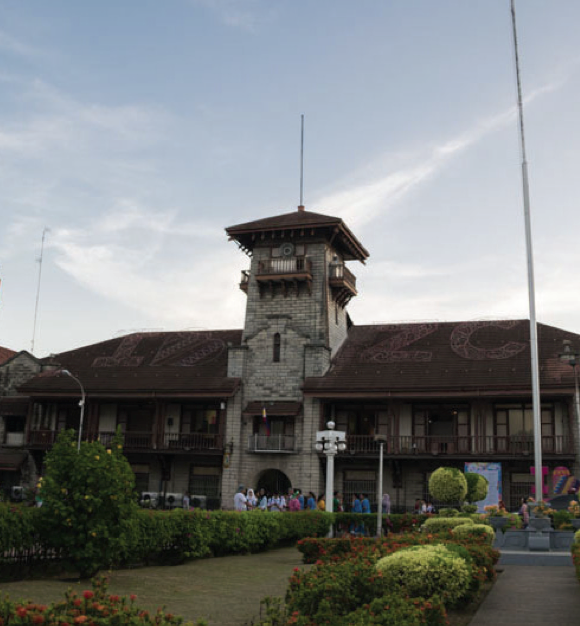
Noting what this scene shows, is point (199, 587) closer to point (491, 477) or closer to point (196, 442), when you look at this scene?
point (491, 477)

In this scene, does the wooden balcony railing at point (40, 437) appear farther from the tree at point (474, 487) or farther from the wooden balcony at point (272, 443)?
the tree at point (474, 487)

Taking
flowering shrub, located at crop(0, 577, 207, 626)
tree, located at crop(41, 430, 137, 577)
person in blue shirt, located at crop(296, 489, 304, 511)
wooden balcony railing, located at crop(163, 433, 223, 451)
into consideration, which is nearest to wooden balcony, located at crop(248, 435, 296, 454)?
wooden balcony railing, located at crop(163, 433, 223, 451)

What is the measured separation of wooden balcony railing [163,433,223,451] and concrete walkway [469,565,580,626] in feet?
79.1

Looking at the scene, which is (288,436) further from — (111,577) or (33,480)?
(111,577)

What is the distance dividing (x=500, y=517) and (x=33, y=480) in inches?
1107

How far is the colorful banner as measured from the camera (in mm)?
34688

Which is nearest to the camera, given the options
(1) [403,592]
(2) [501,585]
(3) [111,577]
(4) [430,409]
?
(1) [403,592]

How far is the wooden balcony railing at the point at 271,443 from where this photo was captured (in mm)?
38531

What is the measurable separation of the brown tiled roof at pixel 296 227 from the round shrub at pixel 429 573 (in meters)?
30.3

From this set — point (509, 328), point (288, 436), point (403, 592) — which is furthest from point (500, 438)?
point (403, 592)

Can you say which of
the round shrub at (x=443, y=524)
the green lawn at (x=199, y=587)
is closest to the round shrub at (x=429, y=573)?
the green lawn at (x=199, y=587)

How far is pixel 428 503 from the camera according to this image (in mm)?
36219

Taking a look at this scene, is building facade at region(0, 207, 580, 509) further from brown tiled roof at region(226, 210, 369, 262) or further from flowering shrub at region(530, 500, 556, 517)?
flowering shrub at region(530, 500, 556, 517)

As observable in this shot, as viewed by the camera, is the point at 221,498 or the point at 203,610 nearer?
the point at 203,610
